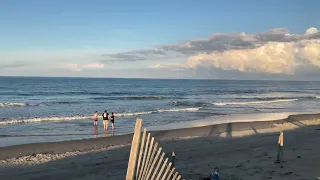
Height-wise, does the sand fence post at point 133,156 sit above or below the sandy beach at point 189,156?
above

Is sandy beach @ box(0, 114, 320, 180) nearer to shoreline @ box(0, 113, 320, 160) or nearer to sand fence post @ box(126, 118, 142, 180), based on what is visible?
shoreline @ box(0, 113, 320, 160)

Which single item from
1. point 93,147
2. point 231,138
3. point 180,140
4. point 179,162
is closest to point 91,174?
point 179,162

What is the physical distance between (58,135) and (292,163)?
14.0m

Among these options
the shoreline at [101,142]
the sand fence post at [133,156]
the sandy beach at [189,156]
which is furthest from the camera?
the shoreline at [101,142]

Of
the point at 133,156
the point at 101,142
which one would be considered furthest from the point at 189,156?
the point at 133,156

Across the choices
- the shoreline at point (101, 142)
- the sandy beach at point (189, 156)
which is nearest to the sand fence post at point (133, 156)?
the sandy beach at point (189, 156)

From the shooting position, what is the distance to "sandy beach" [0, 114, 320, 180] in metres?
11.2

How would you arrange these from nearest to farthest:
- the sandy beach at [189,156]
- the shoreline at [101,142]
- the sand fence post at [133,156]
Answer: the sand fence post at [133,156]
the sandy beach at [189,156]
the shoreline at [101,142]

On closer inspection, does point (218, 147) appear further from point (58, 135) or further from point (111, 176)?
point (58, 135)

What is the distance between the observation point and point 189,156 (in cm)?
1426

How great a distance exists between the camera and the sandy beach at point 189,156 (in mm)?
11250

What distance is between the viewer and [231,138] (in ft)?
64.0

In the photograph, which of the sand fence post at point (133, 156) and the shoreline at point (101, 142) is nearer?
the sand fence post at point (133, 156)

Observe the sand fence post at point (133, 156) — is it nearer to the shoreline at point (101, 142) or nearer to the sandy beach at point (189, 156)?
the sandy beach at point (189, 156)
